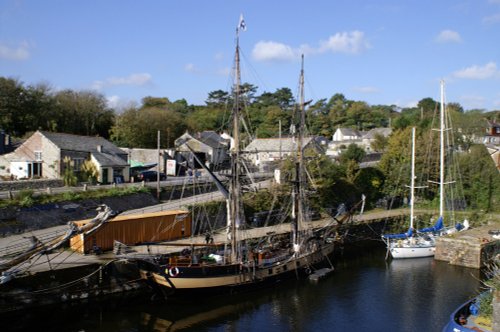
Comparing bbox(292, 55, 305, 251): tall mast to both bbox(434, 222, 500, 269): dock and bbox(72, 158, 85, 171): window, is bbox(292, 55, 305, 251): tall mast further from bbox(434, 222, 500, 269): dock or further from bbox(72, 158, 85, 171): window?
bbox(72, 158, 85, 171): window

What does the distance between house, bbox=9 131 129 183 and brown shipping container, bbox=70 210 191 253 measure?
11.6m

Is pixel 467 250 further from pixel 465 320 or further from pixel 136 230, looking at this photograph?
pixel 136 230

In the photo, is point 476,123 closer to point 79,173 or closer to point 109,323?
point 79,173

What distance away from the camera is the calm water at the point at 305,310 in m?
22.2

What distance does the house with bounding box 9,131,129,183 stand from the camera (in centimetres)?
3919

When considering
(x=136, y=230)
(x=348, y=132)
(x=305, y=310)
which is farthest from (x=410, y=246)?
(x=348, y=132)

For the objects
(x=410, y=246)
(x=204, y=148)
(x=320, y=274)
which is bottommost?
(x=320, y=274)

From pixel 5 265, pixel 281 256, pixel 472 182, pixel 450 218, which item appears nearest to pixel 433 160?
pixel 472 182

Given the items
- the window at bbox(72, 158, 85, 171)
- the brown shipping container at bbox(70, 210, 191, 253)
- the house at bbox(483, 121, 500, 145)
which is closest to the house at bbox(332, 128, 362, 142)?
the house at bbox(483, 121, 500, 145)

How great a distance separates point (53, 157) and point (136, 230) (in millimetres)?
14488

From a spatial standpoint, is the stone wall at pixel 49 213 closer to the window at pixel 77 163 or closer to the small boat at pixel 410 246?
the window at pixel 77 163

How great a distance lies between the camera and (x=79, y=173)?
39.5 meters

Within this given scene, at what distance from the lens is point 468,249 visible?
33.2 meters

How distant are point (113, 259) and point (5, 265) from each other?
572 cm
